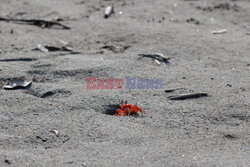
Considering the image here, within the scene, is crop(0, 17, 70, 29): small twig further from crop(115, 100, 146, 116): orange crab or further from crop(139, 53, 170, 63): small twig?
crop(115, 100, 146, 116): orange crab

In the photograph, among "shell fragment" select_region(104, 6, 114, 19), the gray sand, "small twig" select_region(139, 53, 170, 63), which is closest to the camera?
the gray sand

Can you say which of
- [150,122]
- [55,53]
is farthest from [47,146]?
[55,53]

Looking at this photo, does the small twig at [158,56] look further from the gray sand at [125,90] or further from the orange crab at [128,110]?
the orange crab at [128,110]

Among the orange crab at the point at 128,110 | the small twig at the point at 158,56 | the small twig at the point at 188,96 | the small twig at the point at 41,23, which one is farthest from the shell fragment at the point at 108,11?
the orange crab at the point at 128,110

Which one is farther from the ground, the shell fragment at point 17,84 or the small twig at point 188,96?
the small twig at point 188,96

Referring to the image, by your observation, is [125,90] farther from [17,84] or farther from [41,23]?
[41,23]

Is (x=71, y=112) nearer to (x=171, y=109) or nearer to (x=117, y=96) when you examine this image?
(x=117, y=96)

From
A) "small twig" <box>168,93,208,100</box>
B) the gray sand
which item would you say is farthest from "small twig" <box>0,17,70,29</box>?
"small twig" <box>168,93,208,100</box>

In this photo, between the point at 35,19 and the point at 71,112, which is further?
the point at 35,19
